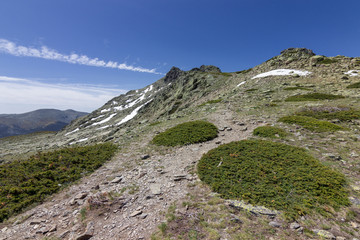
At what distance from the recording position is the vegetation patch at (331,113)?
16.6 metres

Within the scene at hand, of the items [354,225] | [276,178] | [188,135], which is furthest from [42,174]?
[354,225]

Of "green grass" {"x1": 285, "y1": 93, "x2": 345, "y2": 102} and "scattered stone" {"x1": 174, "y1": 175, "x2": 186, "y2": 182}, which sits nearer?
"scattered stone" {"x1": 174, "y1": 175, "x2": 186, "y2": 182}

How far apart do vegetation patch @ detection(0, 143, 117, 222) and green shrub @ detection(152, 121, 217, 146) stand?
230 inches

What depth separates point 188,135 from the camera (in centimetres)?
1725

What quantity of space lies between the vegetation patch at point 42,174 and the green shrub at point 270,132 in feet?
51.3

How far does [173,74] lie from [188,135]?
415 feet

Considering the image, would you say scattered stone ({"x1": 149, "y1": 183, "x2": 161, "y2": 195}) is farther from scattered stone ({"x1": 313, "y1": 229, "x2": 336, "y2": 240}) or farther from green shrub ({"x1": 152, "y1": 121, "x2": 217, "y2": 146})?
scattered stone ({"x1": 313, "y1": 229, "x2": 336, "y2": 240})

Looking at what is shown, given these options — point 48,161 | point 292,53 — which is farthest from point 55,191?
point 292,53

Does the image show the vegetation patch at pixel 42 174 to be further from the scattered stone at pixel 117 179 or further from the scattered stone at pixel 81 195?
the scattered stone at pixel 117 179

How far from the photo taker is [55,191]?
400 inches

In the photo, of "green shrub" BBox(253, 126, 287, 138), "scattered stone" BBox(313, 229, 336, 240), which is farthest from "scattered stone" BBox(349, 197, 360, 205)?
"green shrub" BBox(253, 126, 287, 138)

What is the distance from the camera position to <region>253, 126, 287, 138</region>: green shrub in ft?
48.3

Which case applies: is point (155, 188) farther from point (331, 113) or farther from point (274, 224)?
point (331, 113)

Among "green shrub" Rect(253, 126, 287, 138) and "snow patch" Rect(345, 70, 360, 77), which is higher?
"snow patch" Rect(345, 70, 360, 77)
